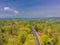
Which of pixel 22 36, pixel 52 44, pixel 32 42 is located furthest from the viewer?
pixel 22 36

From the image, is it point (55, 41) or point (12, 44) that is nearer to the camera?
point (12, 44)

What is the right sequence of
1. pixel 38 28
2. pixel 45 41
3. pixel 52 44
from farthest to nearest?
pixel 38 28, pixel 52 44, pixel 45 41

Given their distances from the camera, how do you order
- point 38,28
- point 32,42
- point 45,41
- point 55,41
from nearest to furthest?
point 32,42 → point 45,41 → point 55,41 → point 38,28

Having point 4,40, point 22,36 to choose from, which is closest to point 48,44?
point 22,36

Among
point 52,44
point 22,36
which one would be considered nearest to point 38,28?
point 22,36

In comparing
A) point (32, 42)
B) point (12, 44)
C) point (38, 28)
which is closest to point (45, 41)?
point (32, 42)

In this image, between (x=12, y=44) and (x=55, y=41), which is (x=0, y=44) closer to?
(x=12, y=44)

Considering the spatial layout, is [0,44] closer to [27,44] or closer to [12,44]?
[12,44]

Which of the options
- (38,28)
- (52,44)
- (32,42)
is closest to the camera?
(32,42)

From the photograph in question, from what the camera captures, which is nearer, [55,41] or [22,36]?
[55,41]
